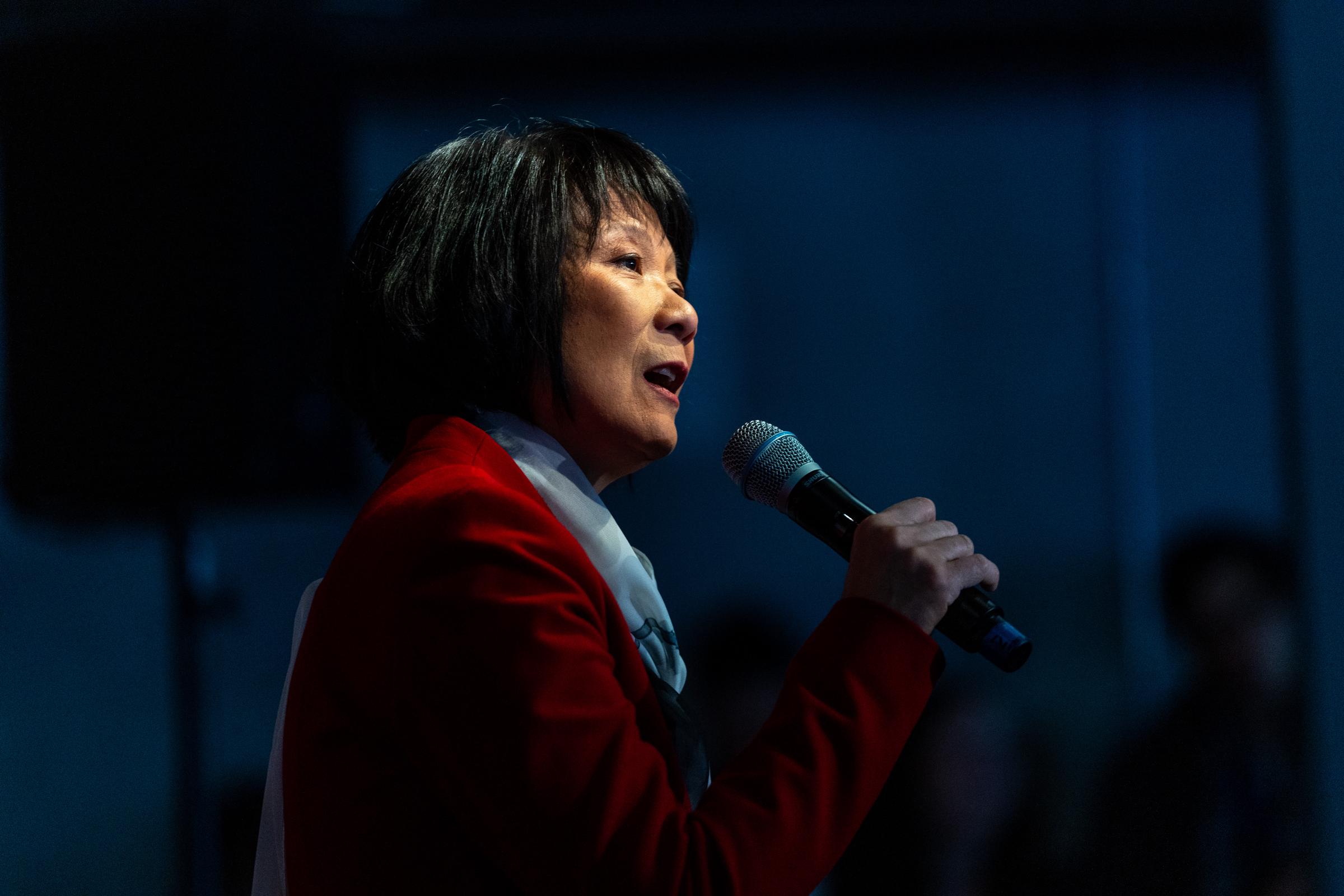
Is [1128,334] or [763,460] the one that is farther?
[1128,334]

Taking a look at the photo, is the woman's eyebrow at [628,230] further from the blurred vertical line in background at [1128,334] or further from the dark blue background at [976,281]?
the blurred vertical line in background at [1128,334]

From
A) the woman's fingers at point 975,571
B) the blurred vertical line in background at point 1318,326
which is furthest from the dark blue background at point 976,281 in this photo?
the woman's fingers at point 975,571

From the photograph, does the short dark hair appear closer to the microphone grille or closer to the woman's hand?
the microphone grille

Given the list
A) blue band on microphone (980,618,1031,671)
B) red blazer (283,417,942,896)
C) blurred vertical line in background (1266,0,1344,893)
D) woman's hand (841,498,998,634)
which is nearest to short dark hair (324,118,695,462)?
red blazer (283,417,942,896)

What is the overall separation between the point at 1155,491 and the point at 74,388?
94.2 inches

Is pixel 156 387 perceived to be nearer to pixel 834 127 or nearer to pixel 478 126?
pixel 478 126

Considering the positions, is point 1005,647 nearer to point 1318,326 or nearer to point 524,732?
point 524,732

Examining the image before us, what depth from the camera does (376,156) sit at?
2.50 meters

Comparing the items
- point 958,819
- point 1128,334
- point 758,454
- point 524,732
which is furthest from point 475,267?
point 1128,334

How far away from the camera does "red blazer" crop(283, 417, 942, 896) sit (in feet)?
2.34

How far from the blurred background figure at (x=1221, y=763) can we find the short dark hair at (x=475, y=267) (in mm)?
1893

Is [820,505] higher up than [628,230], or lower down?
lower down

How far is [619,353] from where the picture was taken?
103 centimetres

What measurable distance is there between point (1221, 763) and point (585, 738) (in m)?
2.08
